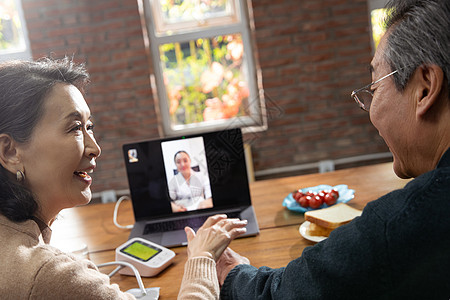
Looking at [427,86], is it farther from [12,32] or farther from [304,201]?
[12,32]

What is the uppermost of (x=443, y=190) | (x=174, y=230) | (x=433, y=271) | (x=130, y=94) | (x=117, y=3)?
(x=117, y=3)

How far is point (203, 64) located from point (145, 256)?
2505 millimetres

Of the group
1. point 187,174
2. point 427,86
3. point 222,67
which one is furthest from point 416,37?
point 222,67

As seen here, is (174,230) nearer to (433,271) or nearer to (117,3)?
(433,271)

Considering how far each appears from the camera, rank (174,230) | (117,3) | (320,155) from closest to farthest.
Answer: (174,230), (117,3), (320,155)

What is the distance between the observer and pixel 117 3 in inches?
128

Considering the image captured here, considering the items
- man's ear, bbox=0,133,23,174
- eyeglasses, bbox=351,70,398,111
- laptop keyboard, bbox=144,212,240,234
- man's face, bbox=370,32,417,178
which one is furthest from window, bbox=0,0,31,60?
man's face, bbox=370,32,417,178

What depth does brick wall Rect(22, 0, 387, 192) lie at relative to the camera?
3.28 meters

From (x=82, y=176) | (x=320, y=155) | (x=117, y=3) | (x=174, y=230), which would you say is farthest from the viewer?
(x=320, y=155)

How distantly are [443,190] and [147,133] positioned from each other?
2923 mm

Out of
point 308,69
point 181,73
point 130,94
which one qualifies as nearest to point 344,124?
point 308,69

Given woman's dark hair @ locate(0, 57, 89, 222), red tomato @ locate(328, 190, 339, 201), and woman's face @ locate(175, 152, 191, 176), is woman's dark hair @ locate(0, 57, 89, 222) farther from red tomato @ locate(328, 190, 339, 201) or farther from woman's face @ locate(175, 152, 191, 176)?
red tomato @ locate(328, 190, 339, 201)

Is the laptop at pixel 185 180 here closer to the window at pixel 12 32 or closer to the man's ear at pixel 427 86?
the man's ear at pixel 427 86

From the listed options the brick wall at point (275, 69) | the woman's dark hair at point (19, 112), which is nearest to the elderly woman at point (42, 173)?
the woman's dark hair at point (19, 112)
